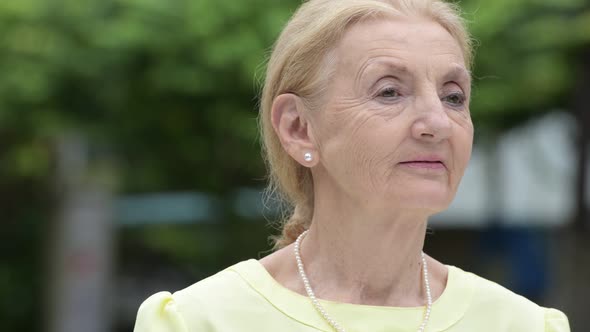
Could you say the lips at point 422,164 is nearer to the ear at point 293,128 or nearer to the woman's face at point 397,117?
the woman's face at point 397,117

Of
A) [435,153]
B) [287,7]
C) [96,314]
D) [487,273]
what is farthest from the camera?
[487,273]

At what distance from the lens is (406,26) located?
9.09 feet

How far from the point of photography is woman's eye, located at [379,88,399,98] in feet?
8.97

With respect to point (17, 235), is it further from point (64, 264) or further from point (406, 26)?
point (406, 26)

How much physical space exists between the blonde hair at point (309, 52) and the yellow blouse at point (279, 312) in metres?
0.29

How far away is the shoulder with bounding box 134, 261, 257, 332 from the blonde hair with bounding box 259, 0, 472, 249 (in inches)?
14.4

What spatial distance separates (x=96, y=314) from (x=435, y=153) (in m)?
6.76

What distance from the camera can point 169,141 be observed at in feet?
28.7

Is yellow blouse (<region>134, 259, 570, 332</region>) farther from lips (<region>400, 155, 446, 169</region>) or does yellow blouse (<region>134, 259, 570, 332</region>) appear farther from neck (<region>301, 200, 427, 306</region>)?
lips (<region>400, 155, 446, 169</region>)

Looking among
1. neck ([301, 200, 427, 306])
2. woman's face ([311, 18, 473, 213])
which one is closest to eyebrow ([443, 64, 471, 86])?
woman's face ([311, 18, 473, 213])

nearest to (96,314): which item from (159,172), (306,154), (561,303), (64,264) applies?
(64,264)

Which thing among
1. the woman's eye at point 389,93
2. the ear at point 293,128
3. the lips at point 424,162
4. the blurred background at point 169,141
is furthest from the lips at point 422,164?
the blurred background at point 169,141

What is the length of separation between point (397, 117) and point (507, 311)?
65cm

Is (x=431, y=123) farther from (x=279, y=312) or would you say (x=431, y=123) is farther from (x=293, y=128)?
(x=279, y=312)
